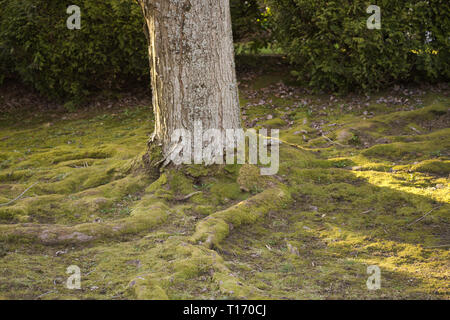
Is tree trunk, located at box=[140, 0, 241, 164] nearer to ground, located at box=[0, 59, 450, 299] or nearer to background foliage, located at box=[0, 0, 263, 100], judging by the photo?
ground, located at box=[0, 59, 450, 299]

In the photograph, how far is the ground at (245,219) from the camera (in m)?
3.66

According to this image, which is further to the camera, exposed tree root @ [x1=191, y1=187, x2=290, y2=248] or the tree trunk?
the tree trunk

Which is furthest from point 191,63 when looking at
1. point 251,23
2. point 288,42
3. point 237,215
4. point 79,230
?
point 251,23

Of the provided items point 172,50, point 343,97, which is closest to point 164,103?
point 172,50

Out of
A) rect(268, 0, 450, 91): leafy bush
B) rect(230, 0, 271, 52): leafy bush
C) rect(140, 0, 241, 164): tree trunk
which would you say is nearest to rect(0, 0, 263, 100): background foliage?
rect(230, 0, 271, 52): leafy bush

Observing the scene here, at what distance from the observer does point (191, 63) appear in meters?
5.21

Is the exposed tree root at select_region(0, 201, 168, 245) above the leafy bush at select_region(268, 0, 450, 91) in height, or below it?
below

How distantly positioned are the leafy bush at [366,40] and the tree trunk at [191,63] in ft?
15.4

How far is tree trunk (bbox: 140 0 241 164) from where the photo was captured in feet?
16.9

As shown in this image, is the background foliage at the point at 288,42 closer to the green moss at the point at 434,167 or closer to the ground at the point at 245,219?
the ground at the point at 245,219

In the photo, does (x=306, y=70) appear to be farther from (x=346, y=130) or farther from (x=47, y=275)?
(x=47, y=275)

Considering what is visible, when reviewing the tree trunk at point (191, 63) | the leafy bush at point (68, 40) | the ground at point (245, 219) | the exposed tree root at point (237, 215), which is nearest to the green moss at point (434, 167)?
the ground at point (245, 219)

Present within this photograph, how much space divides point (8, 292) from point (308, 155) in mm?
4788

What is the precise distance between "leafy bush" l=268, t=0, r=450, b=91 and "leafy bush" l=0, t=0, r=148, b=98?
340 centimetres
